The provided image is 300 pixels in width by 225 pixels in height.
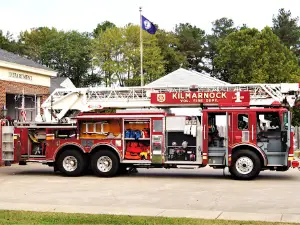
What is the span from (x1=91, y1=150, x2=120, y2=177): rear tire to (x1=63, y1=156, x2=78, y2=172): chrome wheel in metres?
0.66

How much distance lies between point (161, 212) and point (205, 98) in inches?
308

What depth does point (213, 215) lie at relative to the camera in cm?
993

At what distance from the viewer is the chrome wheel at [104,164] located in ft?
58.3

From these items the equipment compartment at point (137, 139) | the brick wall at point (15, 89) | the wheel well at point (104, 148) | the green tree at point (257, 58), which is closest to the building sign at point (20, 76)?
the brick wall at point (15, 89)

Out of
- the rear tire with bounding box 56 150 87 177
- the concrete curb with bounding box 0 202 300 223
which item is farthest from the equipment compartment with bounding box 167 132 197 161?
the concrete curb with bounding box 0 202 300 223

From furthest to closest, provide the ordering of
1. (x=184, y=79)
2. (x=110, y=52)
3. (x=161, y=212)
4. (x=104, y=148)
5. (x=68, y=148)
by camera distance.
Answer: (x=110, y=52), (x=184, y=79), (x=68, y=148), (x=104, y=148), (x=161, y=212)

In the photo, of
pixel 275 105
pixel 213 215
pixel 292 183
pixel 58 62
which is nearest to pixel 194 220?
pixel 213 215

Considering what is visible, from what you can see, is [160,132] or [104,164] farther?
[104,164]

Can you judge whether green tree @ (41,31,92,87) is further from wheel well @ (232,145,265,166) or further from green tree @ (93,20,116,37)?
wheel well @ (232,145,265,166)

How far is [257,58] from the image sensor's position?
54.5m

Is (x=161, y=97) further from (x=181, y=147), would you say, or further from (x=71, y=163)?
(x=71, y=163)

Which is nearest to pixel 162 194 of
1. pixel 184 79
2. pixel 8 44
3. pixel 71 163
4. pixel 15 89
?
pixel 71 163

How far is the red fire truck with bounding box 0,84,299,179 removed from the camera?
54.4ft

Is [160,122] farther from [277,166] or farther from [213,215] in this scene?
[213,215]
